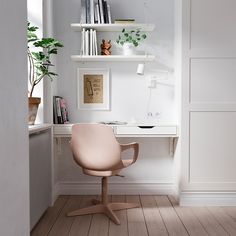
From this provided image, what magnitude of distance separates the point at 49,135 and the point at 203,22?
1.93 m

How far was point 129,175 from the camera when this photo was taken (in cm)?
404

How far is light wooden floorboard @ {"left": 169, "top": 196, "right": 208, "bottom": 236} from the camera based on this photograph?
2760 mm

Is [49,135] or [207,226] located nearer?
[207,226]

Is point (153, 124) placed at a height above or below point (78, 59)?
below

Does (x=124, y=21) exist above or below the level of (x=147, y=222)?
above

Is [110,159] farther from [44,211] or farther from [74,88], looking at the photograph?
[74,88]

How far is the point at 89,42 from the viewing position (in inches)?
149

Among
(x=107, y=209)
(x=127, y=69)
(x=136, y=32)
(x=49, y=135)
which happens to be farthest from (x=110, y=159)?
(x=136, y=32)

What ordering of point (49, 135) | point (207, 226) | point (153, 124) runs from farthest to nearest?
1. point (153, 124)
2. point (49, 135)
3. point (207, 226)

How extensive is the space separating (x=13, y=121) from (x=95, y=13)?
8.57 feet

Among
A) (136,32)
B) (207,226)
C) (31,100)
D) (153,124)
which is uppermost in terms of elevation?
(136,32)

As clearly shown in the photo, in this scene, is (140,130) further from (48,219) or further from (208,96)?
(48,219)

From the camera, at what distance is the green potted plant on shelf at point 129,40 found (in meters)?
3.83

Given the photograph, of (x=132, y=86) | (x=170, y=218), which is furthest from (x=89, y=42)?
(x=170, y=218)
